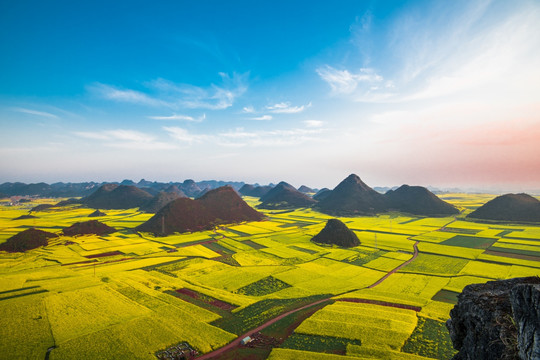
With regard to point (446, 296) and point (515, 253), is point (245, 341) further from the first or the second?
point (515, 253)

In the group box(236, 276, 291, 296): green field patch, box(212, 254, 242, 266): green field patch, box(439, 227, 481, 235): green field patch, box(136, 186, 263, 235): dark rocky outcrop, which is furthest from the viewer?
box(136, 186, 263, 235): dark rocky outcrop

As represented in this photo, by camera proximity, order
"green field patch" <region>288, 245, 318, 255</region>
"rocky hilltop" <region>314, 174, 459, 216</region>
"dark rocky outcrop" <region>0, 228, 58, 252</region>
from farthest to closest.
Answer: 1. "rocky hilltop" <region>314, 174, 459, 216</region>
2. "green field patch" <region>288, 245, 318, 255</region>
3. "dark rocky outcrop" <region>0, 228, 58, 252</region>

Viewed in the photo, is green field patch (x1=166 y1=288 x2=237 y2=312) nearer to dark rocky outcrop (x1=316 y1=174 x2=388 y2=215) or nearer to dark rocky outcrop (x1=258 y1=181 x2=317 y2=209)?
dark rocky outcrop (x1=316 y1=174 x2=388 y2=215)

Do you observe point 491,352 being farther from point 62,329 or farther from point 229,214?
point 229,214

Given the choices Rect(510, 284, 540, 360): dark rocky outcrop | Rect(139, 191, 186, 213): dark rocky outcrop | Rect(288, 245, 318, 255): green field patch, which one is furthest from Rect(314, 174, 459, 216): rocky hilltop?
Rect(510, 284, 540, 360): dark rocky outcrop

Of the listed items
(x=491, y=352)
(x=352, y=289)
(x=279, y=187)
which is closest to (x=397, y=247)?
(x=352, y=289)

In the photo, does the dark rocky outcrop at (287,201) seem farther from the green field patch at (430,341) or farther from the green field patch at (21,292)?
the green field patch at (430,341)
